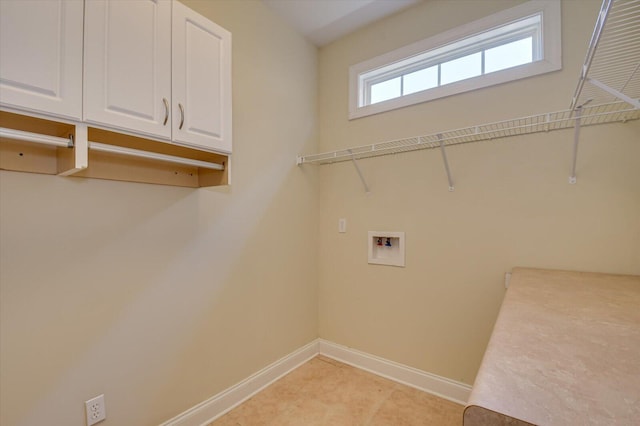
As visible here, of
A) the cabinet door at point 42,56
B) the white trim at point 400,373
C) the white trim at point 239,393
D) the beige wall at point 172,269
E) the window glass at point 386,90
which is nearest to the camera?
the cabinet door at point 42,56

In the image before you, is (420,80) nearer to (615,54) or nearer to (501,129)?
(501,129)

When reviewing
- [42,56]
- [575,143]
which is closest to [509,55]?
[575,143]

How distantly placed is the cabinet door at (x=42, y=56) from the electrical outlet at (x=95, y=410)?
47.8 inches

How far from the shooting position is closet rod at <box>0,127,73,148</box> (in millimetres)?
971

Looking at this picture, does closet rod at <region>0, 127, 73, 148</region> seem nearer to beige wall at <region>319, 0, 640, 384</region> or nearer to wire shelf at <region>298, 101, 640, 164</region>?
wire shelf at <region>298, 101, 640, 164</region>

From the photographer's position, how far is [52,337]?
124 cm

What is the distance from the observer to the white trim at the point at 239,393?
5.62ft

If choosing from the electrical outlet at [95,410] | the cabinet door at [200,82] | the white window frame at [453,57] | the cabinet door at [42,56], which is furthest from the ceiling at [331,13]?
the electrical outlet at [95,410]

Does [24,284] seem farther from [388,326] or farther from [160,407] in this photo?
[388,326]

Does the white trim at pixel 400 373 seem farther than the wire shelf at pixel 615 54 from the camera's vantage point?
Yes

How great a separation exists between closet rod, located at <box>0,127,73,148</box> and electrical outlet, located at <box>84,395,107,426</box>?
1112mm

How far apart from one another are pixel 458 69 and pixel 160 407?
277cm

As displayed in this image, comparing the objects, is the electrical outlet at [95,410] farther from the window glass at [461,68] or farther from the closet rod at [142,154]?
the window glass at [461,68]

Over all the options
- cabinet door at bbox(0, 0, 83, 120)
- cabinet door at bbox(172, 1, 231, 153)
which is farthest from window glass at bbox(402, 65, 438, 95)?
cabinet door at bbox(0, 0, 83, 120)
